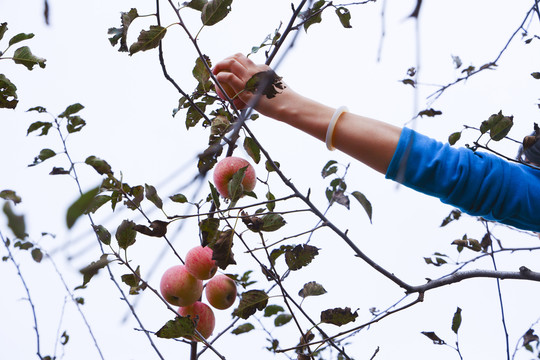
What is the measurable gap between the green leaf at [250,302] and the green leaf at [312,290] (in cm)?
14

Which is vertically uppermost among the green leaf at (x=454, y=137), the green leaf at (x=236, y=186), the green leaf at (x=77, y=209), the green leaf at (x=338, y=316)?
the green leaf at (x=454, y=137)

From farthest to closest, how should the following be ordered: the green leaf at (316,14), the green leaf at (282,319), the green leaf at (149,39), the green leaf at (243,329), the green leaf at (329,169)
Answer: the green leaf at (282,319)
the green leaf at (243,329)
the green leaf at (329,169)
the green leaf at (316,14)
the green leaf at (149,39)

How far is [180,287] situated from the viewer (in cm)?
88

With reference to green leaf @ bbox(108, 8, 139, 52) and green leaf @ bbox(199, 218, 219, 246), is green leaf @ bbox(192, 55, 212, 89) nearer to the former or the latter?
green leaf @ bbox(108, 8, 139, 52)

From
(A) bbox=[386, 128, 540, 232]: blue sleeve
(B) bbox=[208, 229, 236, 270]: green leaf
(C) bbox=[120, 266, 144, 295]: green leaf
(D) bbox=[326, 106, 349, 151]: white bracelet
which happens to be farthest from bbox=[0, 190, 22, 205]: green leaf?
(A) bbox=[386, 128, 540, 232]: blue sleeve

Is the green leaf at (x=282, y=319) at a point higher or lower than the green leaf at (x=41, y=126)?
lower

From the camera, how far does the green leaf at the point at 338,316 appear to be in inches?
28.3

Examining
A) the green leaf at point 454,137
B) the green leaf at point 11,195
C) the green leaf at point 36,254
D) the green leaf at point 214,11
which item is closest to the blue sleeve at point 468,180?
the green leaf at point 454,137

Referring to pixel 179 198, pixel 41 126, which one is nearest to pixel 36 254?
pixel 41 126

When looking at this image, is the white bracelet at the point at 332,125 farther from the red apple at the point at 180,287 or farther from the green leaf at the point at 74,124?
the green leaf at the point at 74,124

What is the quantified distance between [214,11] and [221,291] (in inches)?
22.4

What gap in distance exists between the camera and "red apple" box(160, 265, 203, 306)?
2.85ft

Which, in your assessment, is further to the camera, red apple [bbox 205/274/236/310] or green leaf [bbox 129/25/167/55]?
red apple [bbox 205/274/236/310]

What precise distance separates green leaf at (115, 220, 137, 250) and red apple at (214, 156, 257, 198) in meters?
0.20
